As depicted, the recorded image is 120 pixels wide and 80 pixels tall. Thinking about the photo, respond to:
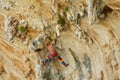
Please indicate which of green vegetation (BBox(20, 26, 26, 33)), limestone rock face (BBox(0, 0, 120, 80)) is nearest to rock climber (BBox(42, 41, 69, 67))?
limestone rock face (BBox(0, 0, 120, 80))

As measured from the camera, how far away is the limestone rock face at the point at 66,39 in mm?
8875

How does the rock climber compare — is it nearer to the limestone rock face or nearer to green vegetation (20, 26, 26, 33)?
the limestone rock face

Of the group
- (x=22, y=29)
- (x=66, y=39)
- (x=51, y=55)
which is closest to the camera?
(x=51, y=55)

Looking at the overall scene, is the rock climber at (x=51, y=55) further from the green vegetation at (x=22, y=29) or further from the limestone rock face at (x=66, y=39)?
the green vegetation at (x=22, y=29)

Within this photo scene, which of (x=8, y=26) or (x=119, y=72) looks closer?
(x=119, y=72)

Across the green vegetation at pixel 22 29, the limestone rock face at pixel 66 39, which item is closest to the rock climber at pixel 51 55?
the limestone rock face at pixel 66 39

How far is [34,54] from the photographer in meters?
9.47

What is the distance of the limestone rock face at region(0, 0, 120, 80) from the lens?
349 inches

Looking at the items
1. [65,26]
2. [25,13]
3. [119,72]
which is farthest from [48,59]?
[119,72]

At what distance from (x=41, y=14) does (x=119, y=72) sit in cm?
351

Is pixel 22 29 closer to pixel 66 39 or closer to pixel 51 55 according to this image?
pixel 51 55

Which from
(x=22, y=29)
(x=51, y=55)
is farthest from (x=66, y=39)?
(x=22, y=29)

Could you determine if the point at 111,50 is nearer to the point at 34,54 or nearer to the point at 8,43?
the point at 34,54

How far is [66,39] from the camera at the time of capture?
31.0ft
